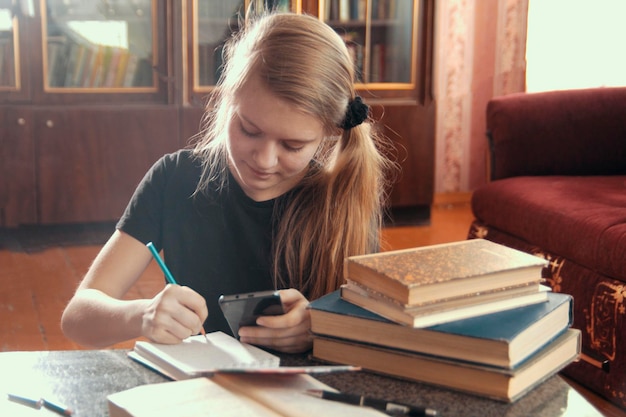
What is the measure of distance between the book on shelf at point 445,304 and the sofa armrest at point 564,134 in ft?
5.60

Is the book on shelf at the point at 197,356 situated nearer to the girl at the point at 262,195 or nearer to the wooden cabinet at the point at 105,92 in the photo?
the girl at the point at 262,195

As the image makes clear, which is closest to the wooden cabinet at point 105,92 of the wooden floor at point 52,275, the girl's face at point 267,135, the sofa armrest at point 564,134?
the wooden floor at point 52,275

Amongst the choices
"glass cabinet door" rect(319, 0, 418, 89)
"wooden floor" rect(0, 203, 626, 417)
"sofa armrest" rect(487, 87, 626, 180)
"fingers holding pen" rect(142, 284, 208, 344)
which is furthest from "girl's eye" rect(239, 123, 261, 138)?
"glass cabinet door" rect(319, 0, 418, 89)

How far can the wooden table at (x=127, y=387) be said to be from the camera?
730 mm

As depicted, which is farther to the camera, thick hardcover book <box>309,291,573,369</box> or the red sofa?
the red sofa

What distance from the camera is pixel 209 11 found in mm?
3461

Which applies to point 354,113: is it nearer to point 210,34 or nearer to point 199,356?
point 199,356

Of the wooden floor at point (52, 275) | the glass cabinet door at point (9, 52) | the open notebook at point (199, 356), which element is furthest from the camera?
the glass cabinet door at point (9, 52)

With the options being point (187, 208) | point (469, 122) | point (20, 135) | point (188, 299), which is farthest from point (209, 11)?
point (188, 299)

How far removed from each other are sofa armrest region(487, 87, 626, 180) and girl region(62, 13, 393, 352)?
1.26 meters

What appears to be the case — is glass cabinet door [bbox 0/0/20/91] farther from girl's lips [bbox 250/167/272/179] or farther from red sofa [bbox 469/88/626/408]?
girl's lips [bbox 250/167/272/179]

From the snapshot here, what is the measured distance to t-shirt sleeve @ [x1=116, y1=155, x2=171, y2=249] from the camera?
1.21 meters

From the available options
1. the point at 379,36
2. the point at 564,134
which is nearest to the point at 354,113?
the point at 564,134

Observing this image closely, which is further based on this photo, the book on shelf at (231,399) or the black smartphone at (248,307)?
the black smartphone at (248,307)
